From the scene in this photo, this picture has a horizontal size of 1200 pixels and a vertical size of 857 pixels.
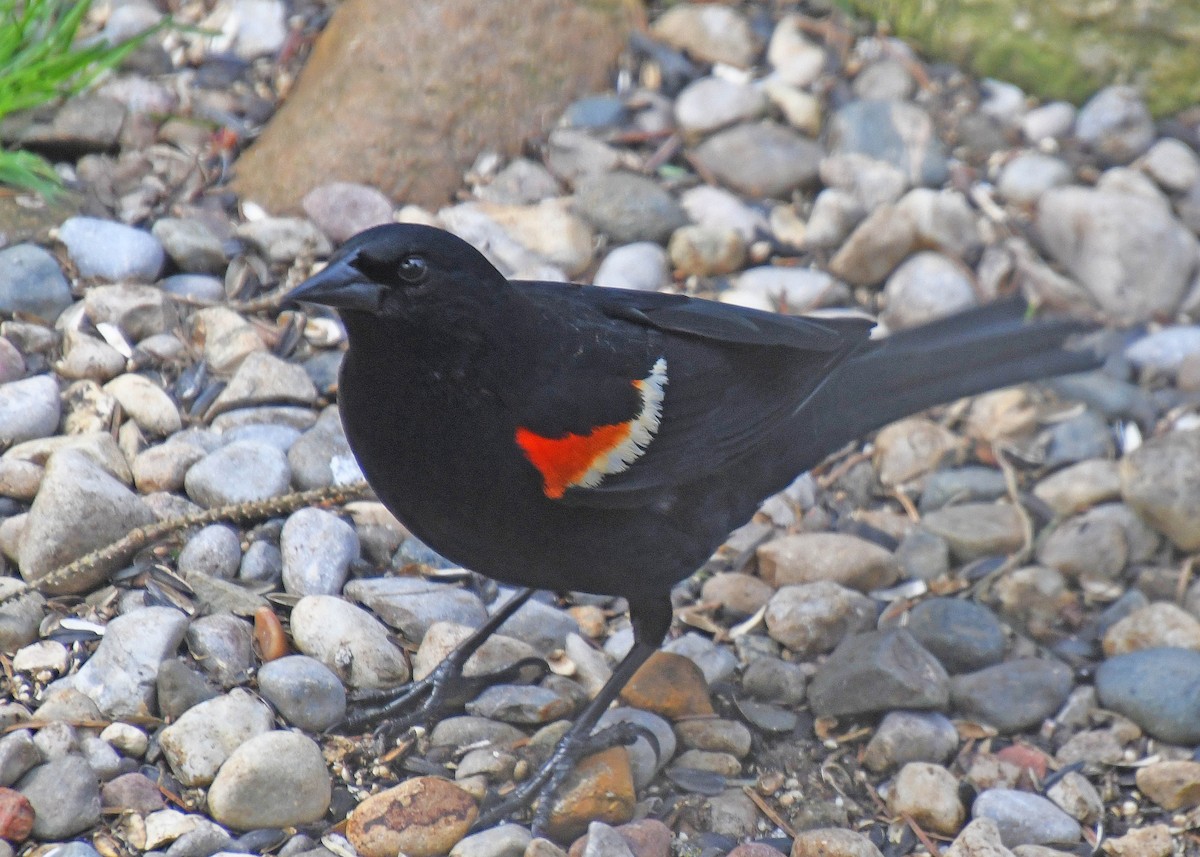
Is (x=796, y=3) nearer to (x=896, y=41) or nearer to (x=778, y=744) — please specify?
(x=896, y=41)

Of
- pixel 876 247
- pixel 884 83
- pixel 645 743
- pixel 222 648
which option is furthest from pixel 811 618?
pixel 884 83

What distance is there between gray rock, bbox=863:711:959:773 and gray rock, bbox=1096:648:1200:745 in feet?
1.64

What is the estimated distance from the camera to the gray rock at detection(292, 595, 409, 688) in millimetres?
3467

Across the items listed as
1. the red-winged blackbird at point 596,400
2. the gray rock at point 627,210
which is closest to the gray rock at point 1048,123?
the gray rock at point 627,210

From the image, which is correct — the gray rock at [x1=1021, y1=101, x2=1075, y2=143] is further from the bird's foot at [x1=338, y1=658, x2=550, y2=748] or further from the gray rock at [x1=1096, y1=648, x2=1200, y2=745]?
the bird's foot at [x1=338, y1=658, x2=550, y2=748]

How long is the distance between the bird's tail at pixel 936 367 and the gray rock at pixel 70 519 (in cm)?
186

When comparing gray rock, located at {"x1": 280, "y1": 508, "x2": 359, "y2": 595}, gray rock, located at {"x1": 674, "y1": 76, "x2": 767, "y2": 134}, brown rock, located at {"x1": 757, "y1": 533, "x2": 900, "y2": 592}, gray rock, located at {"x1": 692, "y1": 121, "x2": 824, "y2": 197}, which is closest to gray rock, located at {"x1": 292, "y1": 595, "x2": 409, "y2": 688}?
gray rock, located at {"x1": 280, "y1": 508, "x2": 359, "y2": 595}

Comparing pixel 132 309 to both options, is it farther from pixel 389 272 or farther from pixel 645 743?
pixel 645 743

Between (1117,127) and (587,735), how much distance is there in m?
3.75

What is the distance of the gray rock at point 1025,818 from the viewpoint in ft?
11.3

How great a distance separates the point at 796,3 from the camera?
20.0 ft

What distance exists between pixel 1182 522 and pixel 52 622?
330cm

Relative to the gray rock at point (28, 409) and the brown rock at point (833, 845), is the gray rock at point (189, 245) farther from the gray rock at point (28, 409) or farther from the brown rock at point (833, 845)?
the brown rock at point (833, 845)

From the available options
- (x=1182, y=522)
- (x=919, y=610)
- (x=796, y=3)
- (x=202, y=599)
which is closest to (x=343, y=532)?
(x=202, y=599)
